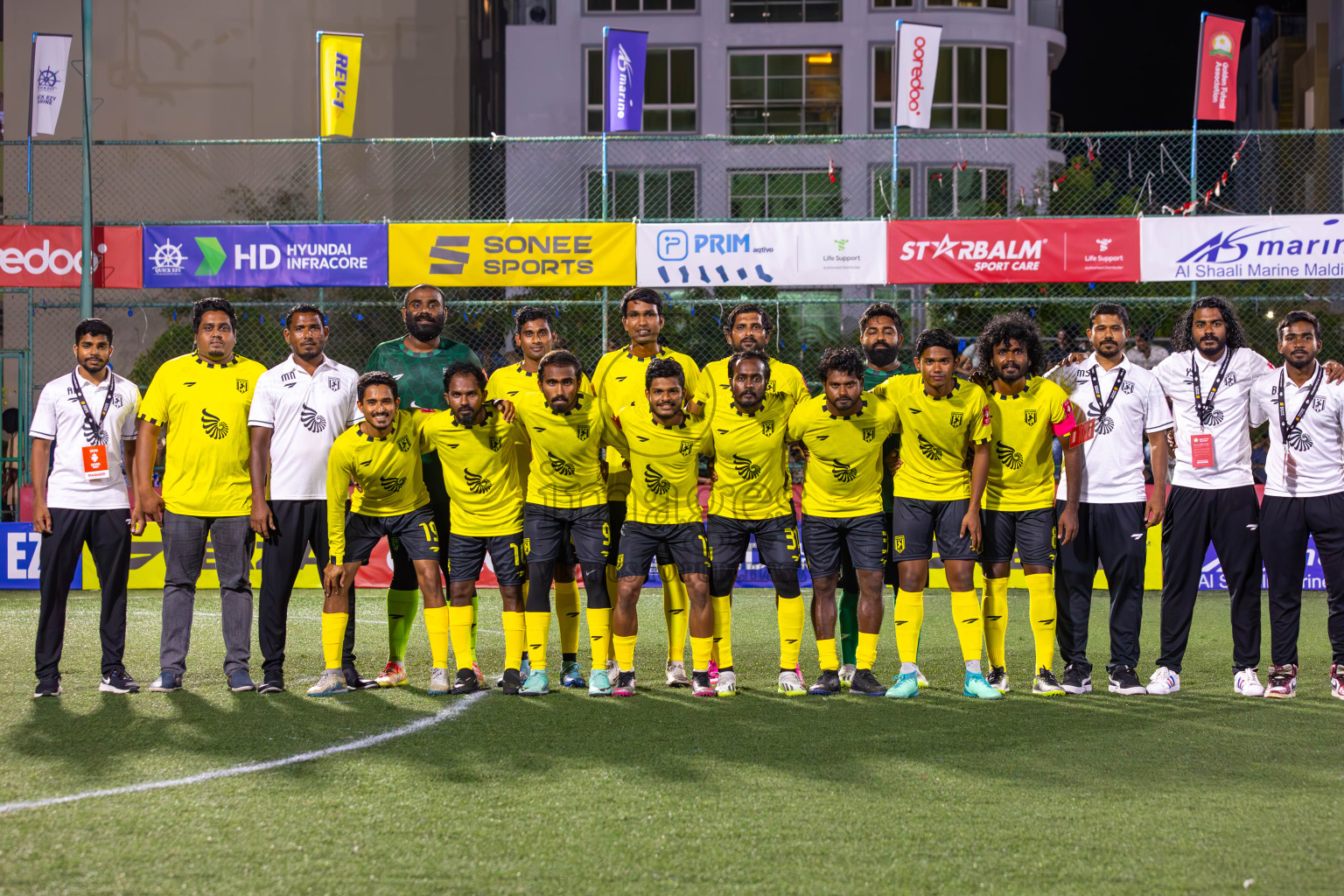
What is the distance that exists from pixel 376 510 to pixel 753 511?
2.02 m

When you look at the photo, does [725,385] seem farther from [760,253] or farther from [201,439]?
[760,253]

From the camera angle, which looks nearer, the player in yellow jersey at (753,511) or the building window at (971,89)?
the player in yellow jersey at (753,511)

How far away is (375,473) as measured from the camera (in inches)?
266

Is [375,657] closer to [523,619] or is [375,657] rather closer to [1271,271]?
[523,619]

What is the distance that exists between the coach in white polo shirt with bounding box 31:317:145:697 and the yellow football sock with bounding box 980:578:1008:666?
178 inches

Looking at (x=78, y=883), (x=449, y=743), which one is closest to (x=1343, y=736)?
(x=449, y=743)

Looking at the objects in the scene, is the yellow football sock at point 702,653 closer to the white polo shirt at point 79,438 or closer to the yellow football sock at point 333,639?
the yellow football sock at point 333,639

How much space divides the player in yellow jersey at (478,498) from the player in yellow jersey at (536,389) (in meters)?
0.14

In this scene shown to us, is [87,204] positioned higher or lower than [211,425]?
higher

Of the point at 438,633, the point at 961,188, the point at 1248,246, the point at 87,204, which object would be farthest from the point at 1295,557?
the point at 961,188

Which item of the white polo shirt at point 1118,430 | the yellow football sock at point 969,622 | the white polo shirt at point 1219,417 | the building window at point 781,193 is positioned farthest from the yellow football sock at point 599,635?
the building window at point 781,193

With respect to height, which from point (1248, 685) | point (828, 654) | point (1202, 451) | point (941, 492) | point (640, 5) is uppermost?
point (640, 5)

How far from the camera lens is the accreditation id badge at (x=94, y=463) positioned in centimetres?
686

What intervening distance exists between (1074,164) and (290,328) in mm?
16292
